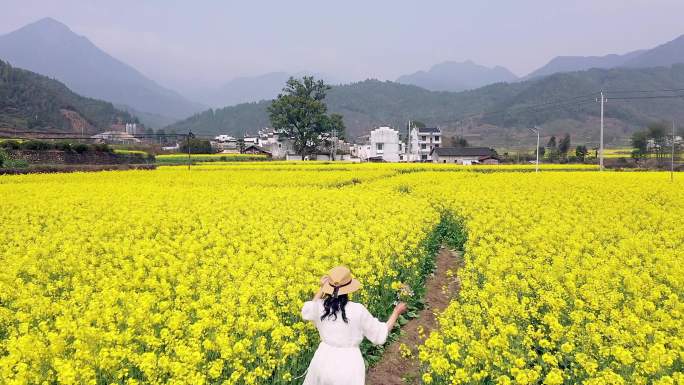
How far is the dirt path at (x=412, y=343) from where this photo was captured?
7852mm

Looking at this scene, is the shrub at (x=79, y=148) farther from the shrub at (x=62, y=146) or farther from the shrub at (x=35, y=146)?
the shrub at (x=35, y=146)

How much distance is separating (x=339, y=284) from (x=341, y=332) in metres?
0.47

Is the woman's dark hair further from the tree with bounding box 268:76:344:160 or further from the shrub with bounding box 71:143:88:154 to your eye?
the tree with bounding box 268:76:344:160

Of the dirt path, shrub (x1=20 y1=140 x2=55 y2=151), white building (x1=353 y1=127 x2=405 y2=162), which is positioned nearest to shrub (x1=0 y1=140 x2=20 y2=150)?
shrub (x1=20 y1=140 x2=55 y2=151)

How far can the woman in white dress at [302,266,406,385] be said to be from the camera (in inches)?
187

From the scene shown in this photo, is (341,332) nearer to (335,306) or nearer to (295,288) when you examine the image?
(335,306)

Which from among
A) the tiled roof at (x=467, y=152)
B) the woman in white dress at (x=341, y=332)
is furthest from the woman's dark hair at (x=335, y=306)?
the tiled roof at (x=467, y=152)

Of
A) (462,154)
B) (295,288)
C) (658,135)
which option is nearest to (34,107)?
(462,154)

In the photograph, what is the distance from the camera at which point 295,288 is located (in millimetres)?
7988

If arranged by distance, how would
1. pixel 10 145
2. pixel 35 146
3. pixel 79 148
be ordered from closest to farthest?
pixel 10 145, pixel 35 146, pixel 79 148

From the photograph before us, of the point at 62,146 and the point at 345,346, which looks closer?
the point at 345,346

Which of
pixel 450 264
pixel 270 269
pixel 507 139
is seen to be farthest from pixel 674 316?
pixel 507 139

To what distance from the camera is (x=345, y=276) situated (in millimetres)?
4742

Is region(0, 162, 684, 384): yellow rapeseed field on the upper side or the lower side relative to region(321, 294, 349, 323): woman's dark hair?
lower
